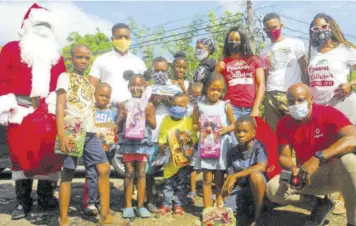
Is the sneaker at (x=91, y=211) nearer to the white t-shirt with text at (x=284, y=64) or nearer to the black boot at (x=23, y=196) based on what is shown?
the black boot at (x=23, y=196)

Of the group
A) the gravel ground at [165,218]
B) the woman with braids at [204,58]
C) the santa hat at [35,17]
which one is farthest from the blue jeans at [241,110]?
the santa hat at [35,17]

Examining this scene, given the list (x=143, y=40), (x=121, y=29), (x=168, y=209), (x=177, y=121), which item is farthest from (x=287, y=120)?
(x=143, y=40)

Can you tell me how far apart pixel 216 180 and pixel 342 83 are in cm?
171

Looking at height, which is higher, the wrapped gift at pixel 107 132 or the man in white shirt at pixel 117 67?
the man in white shirt at pixel 117 67

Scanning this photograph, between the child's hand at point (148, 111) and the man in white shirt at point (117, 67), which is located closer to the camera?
the child's hand at point (148, 111)

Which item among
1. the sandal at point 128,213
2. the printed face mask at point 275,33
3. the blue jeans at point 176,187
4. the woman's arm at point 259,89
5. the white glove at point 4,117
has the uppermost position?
the printed face mask at point 275,33

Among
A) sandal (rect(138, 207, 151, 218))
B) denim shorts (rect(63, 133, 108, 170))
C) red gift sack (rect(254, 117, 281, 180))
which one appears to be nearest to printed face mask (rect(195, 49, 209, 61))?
red gift sack (rect(254, 117, 281, 180))

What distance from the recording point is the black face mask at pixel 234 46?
472 cm

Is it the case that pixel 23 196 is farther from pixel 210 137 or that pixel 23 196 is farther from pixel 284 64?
pixel 284 64

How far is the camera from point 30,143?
182 inches

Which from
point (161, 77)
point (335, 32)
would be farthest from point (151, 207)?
point (335, 32)

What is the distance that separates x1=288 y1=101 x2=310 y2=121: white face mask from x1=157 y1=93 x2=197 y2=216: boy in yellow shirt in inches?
52.6

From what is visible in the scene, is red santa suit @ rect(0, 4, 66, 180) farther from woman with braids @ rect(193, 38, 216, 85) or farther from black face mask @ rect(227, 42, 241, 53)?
black face mask @ rect(227, 42, 241, 53)

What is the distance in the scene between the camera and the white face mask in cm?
366
